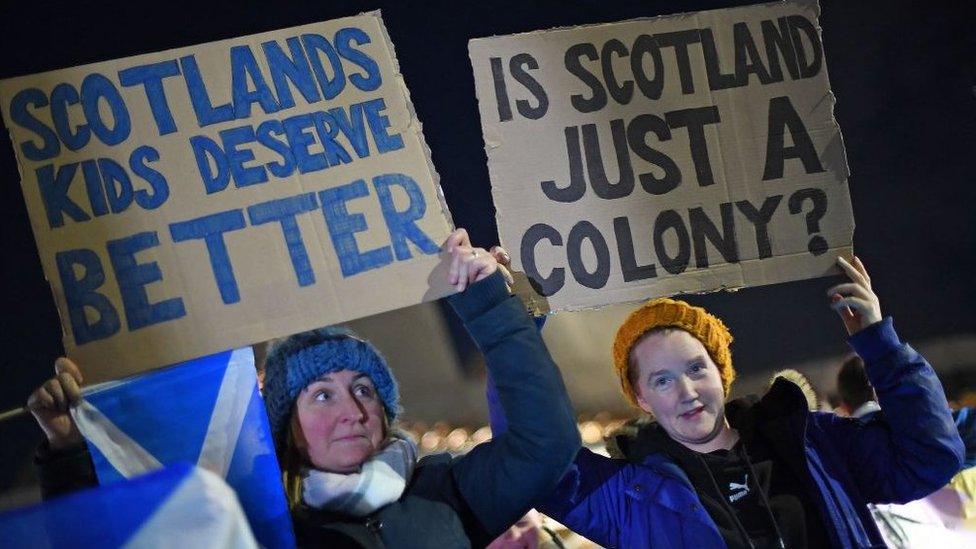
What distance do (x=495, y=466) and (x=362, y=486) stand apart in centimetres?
27

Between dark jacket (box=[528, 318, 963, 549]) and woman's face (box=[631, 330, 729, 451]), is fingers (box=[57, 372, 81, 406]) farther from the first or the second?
woman's face (box=[631, 330, 729, 451])

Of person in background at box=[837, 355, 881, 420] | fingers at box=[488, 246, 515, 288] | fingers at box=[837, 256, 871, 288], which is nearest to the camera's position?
fingers at box=[488, 246, 515, 288]

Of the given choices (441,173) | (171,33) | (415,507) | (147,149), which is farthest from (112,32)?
(415,507)

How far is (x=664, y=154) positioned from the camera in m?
2.45

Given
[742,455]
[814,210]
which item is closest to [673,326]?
[742,455]

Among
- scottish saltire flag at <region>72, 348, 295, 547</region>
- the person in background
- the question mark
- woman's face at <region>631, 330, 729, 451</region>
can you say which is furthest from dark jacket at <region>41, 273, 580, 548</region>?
the person in background

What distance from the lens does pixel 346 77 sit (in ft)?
7.56

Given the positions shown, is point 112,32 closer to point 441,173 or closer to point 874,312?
point 441,173

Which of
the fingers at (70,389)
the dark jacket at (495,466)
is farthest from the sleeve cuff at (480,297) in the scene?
the fingers at (70,389)

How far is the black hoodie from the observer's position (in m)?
2.05

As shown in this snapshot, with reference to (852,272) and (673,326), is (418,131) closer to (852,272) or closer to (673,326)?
(673,326)

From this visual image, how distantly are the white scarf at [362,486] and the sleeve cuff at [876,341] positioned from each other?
3.44 ft

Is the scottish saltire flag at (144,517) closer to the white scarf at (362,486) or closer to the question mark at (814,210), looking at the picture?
the white scarf at (362,486)

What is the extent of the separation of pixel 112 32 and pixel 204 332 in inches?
38.1
